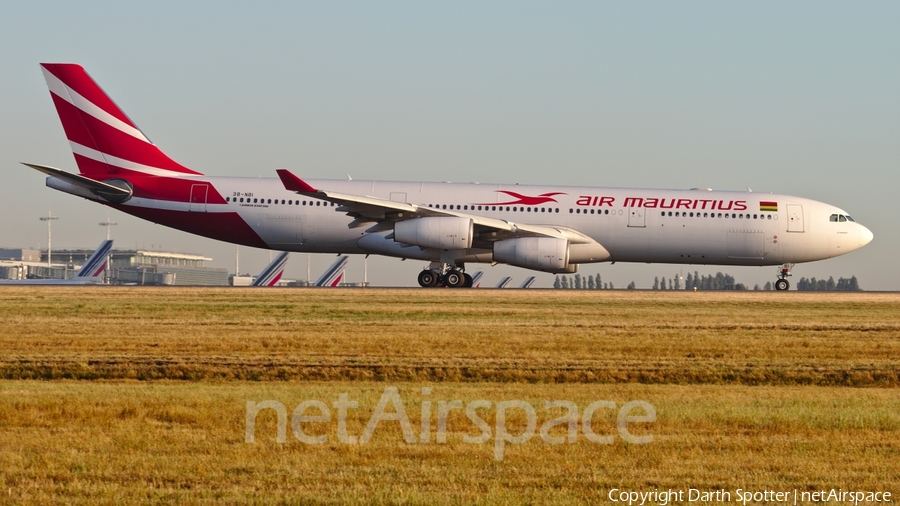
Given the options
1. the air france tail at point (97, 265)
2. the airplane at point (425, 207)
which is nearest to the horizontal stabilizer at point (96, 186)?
the airplane at point (425, 207)

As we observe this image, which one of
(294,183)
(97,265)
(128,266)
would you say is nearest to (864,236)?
(294,183)

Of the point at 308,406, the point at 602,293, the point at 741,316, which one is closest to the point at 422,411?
the point at 308,406

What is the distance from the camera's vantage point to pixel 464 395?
32.2ft

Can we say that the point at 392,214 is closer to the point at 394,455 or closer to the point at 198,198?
the point at 198,198

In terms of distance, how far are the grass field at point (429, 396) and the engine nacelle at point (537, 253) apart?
880cm

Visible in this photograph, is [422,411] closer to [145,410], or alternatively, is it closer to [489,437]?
[489,437]

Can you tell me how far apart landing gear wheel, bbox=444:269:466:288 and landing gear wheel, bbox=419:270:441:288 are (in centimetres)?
27

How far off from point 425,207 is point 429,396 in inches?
821

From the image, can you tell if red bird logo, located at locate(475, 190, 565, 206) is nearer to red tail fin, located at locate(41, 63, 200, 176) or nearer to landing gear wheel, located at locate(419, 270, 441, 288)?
landing gear wheel, located at locate(419, 270, 441, 288)

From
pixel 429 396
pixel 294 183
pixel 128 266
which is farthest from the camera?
pixel 128 266

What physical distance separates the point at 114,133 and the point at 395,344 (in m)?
21.0

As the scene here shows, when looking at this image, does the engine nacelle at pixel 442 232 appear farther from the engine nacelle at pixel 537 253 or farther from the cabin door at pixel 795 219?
the cabin door at pixel 795 219

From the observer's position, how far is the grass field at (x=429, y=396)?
21.3ft

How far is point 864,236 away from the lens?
33031 mm
